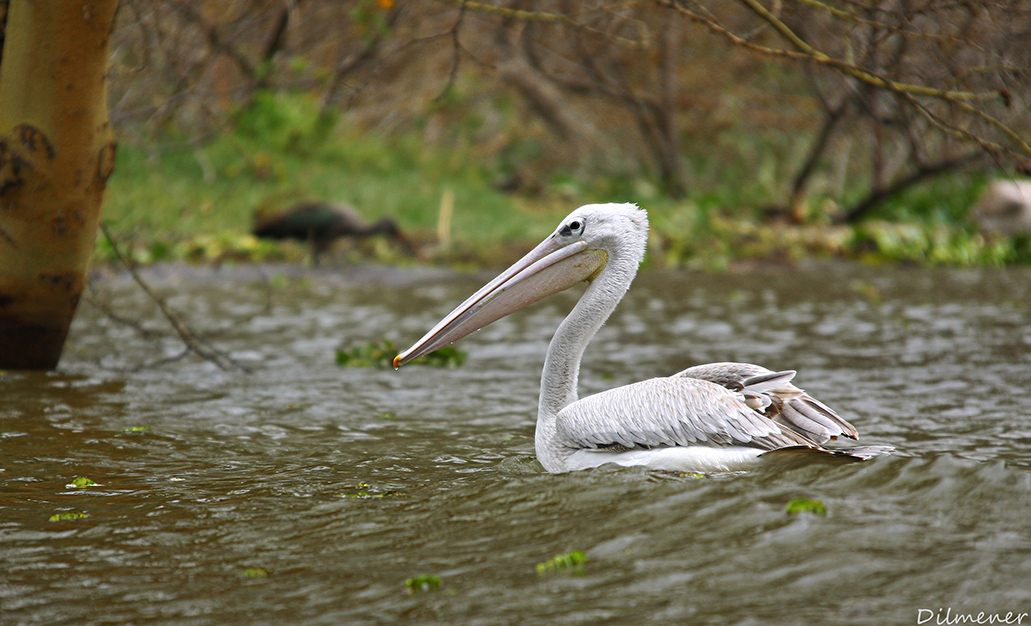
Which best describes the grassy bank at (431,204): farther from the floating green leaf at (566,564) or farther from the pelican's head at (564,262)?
the floating green leaf at (566,564)

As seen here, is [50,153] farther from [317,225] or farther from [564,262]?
[317,225]

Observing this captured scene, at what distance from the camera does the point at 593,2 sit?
27.2 feet

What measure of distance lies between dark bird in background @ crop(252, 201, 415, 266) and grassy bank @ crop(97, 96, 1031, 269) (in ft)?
0.54

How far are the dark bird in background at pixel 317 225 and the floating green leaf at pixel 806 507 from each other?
805 centimetres

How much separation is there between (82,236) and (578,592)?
12.1ft

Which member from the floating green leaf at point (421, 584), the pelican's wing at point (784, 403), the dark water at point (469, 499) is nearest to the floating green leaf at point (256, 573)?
the dark water at point (469, 499)

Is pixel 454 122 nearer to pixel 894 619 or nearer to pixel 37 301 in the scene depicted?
pixel 37 301

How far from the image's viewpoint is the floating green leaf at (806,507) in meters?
3.04

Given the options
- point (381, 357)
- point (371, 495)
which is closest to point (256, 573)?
point (371, 495)

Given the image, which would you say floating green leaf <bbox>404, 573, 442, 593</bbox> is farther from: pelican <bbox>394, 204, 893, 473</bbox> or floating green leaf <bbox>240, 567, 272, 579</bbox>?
pelican <bbox>394, 204, 893, 473</bbox>

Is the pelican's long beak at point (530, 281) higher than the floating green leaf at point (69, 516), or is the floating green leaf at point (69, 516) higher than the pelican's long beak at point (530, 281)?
the pelican's long beak at point (530, 281)

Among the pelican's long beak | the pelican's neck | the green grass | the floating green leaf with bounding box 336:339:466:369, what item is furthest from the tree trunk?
the green grass

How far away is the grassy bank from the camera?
1068 cm

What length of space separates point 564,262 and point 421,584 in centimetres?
179
